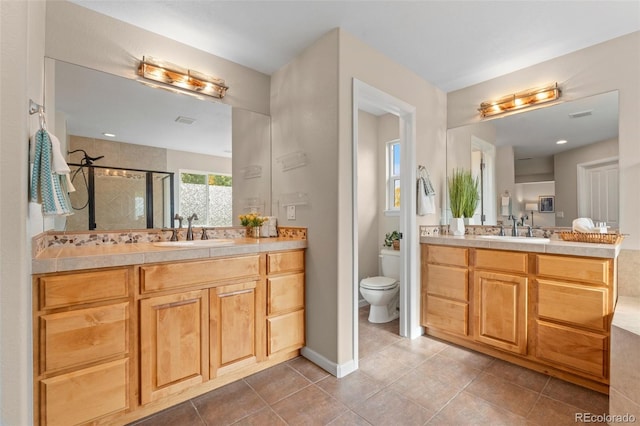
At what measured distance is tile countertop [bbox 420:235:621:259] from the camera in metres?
1.79

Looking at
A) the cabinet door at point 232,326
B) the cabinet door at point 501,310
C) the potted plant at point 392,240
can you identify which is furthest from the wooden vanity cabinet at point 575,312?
the cabinet door at point 232,326

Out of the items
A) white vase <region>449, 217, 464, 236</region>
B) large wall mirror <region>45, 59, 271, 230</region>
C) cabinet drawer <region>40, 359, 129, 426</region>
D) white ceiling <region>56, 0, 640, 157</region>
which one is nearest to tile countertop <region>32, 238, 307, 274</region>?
large wall mirror <region>45, 59, 271, 230</region>

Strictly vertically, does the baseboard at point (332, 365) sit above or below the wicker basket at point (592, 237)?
below

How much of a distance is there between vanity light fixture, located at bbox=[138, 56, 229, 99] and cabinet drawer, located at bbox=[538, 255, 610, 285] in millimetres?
2754

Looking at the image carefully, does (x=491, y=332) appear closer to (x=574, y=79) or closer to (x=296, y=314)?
(x=296, y=314)

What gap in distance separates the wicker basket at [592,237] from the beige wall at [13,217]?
3.24m

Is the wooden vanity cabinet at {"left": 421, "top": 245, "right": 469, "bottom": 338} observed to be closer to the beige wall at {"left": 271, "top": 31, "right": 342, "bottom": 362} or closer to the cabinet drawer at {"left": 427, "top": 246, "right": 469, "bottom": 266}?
the cabinet drawer at {"left": 427, "top": 246, "right": 469, "bottom": 266}

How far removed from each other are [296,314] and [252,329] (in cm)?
37

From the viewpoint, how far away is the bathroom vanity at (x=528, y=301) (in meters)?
1.80

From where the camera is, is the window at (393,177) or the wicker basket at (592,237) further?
the window at (393,177)

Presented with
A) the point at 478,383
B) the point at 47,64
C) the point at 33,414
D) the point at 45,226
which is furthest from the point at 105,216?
the point at 478,383

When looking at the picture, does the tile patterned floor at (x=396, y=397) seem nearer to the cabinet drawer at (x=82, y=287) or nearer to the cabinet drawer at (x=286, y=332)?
the cabinet drawer at (x=286, y=332)

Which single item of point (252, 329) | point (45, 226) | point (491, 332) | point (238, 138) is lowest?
point (491, 332)

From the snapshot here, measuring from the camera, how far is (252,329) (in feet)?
6.52
